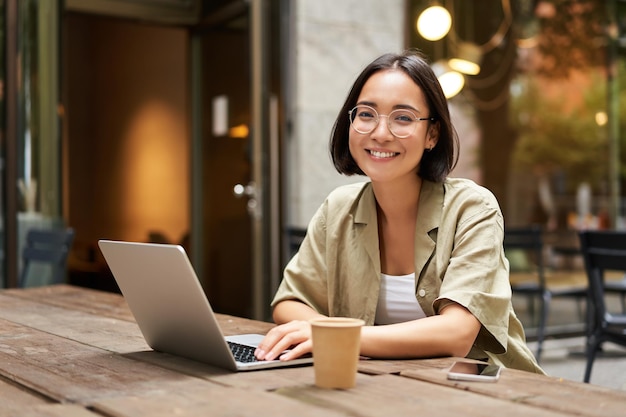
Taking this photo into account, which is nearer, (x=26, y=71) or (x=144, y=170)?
(x=26, y=71)

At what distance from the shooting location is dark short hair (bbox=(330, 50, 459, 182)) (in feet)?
6.16

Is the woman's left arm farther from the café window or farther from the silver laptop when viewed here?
the café window

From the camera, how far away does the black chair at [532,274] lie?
16.8ft

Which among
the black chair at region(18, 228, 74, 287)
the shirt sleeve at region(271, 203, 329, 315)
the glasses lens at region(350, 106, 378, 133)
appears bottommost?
the black chair at region(18, 228, 74, 287)

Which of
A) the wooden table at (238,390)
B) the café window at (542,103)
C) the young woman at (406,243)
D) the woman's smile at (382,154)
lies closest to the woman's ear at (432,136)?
the young woman at (406,243)

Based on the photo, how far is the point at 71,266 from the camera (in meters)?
9.12

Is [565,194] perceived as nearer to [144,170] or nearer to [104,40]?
[144,170]

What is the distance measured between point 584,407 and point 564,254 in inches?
199

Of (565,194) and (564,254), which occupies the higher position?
(565,194)

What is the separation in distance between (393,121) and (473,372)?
0.67 meters

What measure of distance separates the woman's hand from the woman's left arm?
0.11 metres

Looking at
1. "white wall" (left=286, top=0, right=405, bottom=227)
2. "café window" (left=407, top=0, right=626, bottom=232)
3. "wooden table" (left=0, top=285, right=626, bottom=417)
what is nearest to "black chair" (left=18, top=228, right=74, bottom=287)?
"white wall" (left=286, top=0, right=405, bottom=227)

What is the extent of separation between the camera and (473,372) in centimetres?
135

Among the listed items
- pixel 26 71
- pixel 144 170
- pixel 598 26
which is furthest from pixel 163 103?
pixel 598 26
